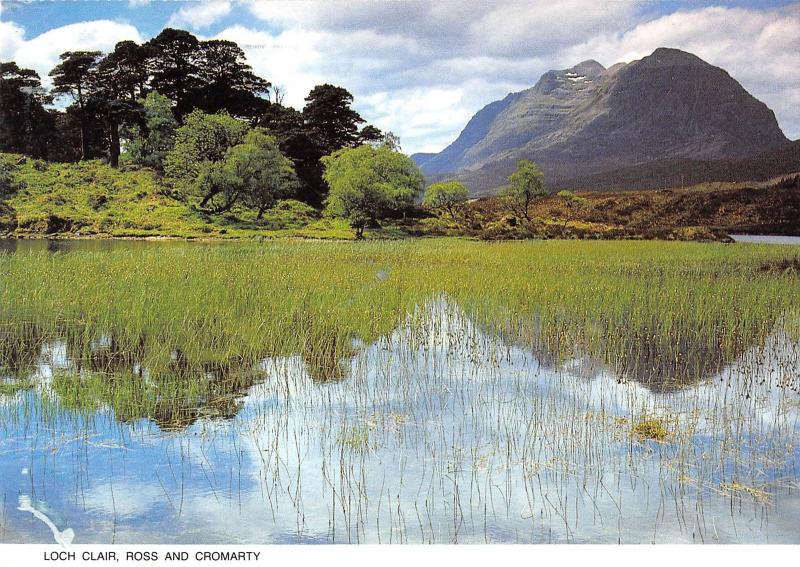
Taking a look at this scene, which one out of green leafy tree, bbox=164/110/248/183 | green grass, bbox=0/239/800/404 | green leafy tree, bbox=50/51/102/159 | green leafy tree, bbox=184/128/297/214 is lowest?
green grass, bbox=0/239/800/404

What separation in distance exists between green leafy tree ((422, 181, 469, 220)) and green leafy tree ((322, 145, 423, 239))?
0.19 m

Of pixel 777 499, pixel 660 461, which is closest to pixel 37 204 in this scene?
pixel 660 461

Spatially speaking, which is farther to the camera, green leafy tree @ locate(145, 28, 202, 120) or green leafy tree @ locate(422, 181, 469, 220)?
green leafy tree @ locate(422, 181, 469, 220)

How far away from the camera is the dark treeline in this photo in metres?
7.13

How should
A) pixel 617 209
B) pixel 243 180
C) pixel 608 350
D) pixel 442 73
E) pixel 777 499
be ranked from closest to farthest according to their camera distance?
pixel 777 499
pixel 608 350
pixel 442 73
pixel 617 209
pixel 243 180

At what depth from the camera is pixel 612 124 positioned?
7.68 meters

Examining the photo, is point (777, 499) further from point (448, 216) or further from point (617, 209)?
point (448, 216)

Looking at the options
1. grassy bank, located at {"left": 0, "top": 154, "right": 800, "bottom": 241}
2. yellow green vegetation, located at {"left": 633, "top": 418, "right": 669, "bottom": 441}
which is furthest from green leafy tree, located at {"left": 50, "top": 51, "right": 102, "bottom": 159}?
yellow green vegetation, located at {"left": 633, "top": 418, "right": 669, "bottom": 441}

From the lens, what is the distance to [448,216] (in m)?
9.70

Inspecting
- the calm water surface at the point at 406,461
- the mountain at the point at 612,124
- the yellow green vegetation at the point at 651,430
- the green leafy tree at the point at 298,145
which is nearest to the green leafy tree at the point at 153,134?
the green leafy tree at the point at 298,145

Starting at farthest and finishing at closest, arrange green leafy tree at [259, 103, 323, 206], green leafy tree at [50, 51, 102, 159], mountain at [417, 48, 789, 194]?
green leafy tree at [259, 103, 323, 206]
green leafy tree at [50, 51, 102, 159]
mountain at [417, 48, 789, 194]

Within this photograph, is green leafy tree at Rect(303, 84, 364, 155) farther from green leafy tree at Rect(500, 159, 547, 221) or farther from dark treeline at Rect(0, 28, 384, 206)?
green leafy tree at Rect(500, 159, 547, 221)

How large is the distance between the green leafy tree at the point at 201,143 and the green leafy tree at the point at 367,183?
147 centimetres

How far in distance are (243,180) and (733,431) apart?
7.27 meters
